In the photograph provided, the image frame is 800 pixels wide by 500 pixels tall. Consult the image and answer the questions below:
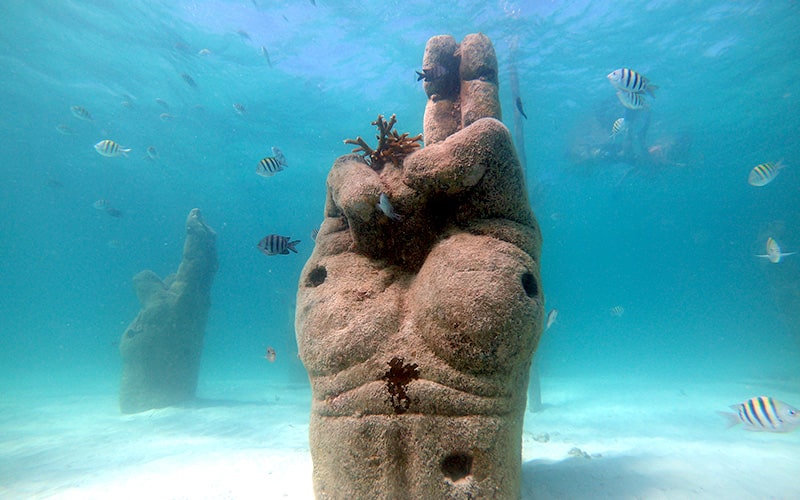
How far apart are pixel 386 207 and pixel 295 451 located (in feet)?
19.9

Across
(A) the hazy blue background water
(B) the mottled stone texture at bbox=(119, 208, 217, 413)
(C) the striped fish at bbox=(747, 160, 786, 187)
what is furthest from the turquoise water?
(C) the striped fish at bbox=(747, 160, 786, 187)

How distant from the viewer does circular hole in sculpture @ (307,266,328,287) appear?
391cm

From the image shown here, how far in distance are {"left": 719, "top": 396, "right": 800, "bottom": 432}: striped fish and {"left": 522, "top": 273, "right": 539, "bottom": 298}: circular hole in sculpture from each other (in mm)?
3314

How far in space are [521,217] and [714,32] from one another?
70.3 ft

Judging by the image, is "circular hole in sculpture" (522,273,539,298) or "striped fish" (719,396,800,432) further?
"striped fish" (719,396,800,432)

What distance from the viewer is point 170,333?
41.0ft

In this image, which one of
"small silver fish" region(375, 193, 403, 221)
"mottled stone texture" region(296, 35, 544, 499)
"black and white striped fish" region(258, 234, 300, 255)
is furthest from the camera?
"black and white striped fish" region(258, 234, 300, 255)

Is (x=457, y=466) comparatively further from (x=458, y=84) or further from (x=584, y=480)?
(x=458, y=84)

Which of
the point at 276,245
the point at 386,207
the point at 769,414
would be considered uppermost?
the point at 276,245

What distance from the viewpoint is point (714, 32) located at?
17.2 meters

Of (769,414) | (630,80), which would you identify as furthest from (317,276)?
(630,80)

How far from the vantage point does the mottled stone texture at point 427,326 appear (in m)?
2.78

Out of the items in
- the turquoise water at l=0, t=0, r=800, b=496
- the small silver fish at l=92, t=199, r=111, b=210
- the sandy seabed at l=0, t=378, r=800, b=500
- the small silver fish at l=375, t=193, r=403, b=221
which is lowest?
the sandy seabed at l=0, t=378, r=800, b=500

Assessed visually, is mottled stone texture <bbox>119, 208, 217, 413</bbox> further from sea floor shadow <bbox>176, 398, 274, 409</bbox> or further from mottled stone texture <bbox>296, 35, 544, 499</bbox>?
mottled stone texture <bbox>296, 35, 544, 499</bbox>
